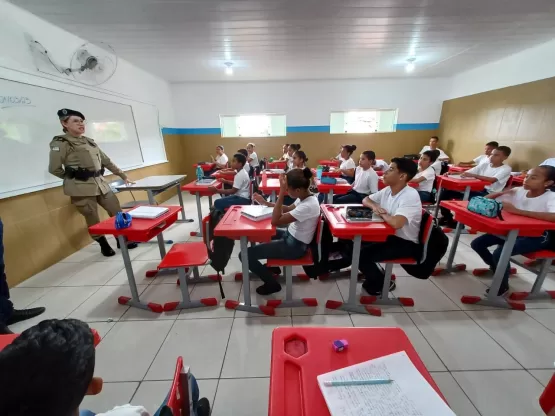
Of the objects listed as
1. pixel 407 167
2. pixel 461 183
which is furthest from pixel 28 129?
pixel 461 183

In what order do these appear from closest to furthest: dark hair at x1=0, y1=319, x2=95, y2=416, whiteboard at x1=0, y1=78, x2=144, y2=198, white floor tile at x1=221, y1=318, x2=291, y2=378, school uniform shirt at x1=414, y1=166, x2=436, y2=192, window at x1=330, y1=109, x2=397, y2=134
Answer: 1. dark hair at x1=0, y1=319, x2=95, y2=416
2. white floor tile at x1=221, y1=318, x2=291, y2=378
3. whiteboard at x1=0, y1=78, x2=144, y2=198
4. school uniform shirt at x1=414, y1=166, x2=436, y2=192
5. window at x1=330, y1=109, x2=397, y2=134

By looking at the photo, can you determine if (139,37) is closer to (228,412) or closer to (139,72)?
(139,72)

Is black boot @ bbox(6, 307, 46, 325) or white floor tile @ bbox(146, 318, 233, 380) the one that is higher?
black boot @ bbox(6, 307, 46, 325)

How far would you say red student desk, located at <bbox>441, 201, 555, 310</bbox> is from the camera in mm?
1767

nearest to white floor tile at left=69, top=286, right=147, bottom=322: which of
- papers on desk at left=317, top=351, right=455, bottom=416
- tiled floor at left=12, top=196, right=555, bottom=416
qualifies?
tiled floor at left=12, top=196, right=555, bottom=416

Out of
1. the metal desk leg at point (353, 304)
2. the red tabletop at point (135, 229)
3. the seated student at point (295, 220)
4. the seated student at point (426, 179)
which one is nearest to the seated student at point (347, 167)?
the seated student at point (426, 179)

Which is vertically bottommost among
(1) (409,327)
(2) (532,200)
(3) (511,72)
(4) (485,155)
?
(1) (409,327)

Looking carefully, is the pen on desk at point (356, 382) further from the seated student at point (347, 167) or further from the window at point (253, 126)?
the window at point (253, 126)

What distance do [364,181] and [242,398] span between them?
3.14 metres

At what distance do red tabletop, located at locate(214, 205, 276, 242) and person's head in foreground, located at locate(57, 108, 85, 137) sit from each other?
2177 millimetres

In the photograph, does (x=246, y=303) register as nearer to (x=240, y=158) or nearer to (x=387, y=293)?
(x=387, y=293)

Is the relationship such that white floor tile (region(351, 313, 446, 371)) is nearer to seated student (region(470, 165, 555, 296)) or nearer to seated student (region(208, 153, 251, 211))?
seated student (region(470, 165, 555, 296))

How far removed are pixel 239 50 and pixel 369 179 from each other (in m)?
2.99

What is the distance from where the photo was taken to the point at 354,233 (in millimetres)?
1752
